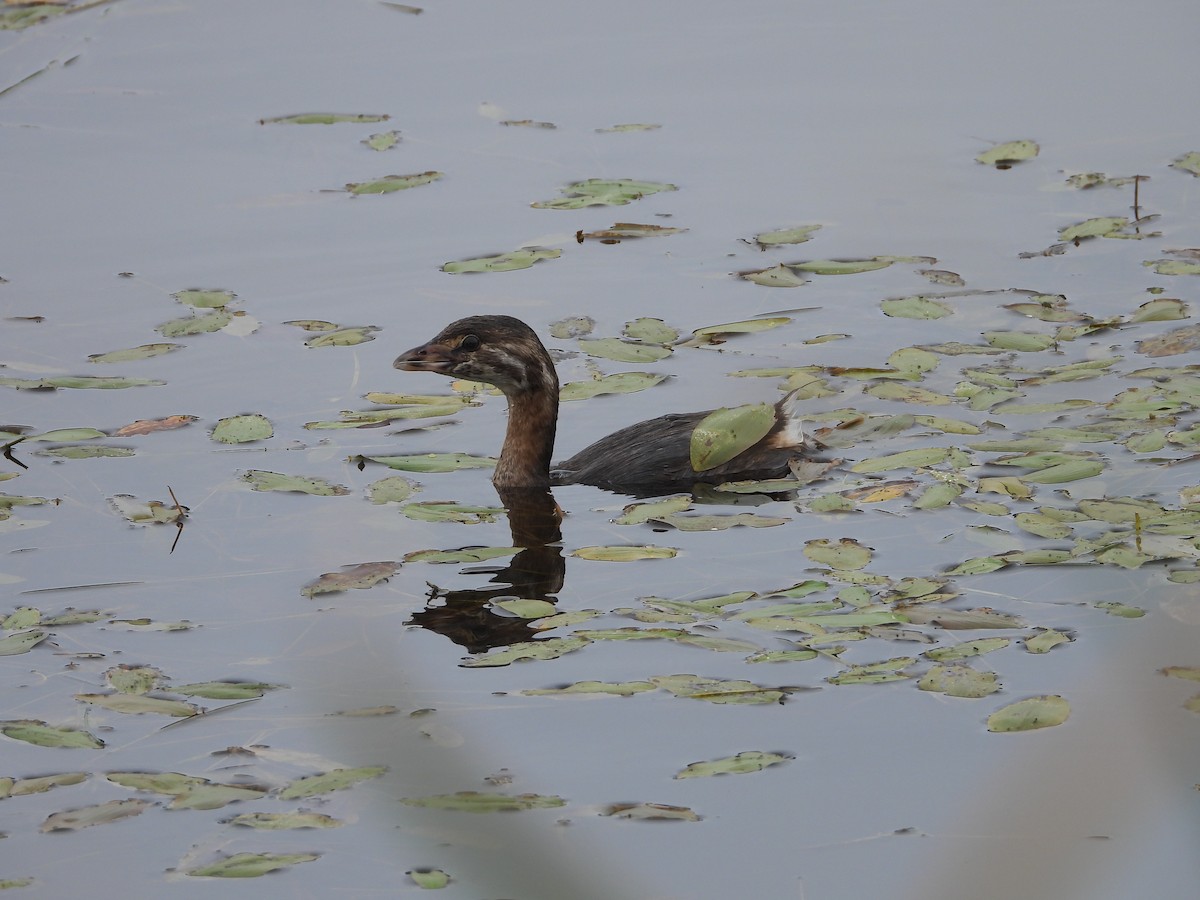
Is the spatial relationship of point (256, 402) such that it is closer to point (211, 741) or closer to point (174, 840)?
point (211, 741)

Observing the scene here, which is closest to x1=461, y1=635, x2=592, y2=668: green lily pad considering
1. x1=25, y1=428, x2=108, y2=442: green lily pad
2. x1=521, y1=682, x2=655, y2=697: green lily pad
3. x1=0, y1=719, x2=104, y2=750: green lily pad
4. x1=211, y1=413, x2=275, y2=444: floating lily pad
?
x1=521, y1=682, x2=655, y2=697: green lily pad

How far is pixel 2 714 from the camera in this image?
4.99 metres

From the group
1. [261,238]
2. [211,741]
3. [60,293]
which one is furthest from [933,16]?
[211,741]

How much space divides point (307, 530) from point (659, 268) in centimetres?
374

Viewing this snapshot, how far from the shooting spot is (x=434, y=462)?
23.8 ft

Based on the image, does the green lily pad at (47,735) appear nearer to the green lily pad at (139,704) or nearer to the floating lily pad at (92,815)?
the green lily pad at (139,704)

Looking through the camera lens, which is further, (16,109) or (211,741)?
(16,109)

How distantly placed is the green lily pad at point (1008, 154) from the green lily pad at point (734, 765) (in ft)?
23.9

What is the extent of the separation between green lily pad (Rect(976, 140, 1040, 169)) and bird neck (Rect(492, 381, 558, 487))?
194 inches

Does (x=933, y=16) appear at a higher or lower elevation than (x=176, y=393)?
higher

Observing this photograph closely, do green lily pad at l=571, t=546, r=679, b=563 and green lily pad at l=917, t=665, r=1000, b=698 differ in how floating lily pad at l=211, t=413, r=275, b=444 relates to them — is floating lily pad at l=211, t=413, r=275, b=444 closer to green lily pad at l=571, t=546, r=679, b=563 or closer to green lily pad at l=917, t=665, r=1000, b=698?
green lily pad at l=571, t=546, r=679, b=563

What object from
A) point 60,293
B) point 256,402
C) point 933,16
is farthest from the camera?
point 933,16

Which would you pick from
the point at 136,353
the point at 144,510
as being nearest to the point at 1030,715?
the point at 144,510

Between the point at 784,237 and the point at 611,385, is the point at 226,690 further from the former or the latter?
the point at 784,237
